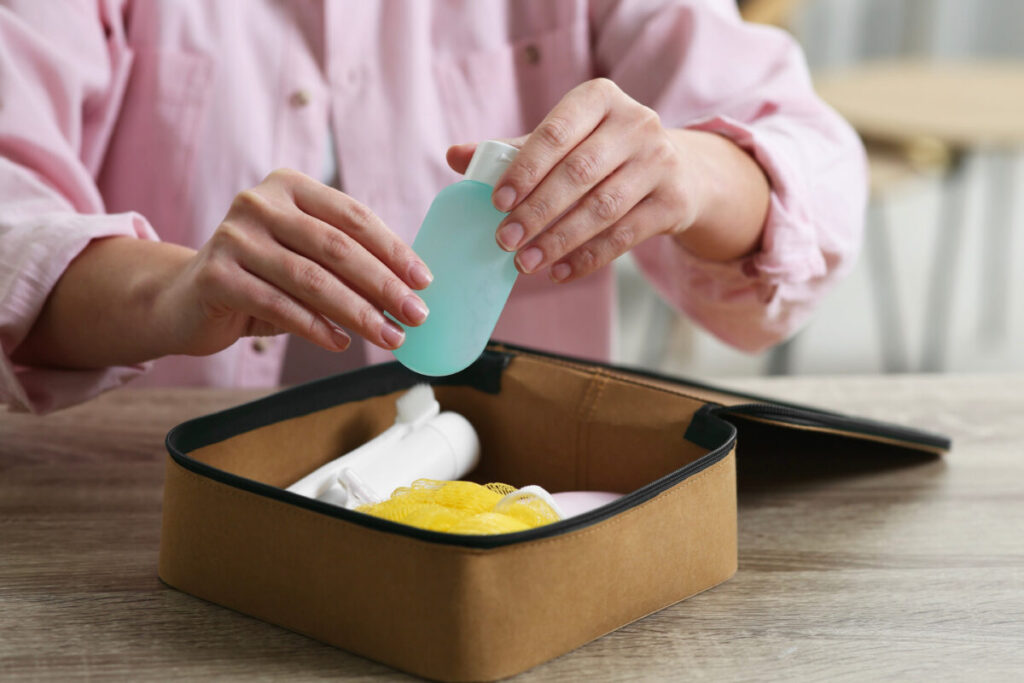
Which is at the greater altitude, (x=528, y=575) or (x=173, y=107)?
(x=173, y=107)

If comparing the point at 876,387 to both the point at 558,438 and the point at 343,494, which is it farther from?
the point at 343,494

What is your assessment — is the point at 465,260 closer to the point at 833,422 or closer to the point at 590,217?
the point at 590,217

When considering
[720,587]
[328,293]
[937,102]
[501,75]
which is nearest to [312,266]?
[328,293]

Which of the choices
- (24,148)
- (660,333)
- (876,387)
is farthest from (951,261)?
(24,148)

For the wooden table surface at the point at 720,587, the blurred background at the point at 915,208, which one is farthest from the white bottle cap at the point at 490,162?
the blurred background at the point at 915,208

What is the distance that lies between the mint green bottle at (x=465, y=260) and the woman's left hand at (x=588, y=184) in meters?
0.01

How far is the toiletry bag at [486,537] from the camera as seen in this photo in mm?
451

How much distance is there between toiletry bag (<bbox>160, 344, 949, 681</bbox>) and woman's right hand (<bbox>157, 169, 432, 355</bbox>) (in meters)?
0.07

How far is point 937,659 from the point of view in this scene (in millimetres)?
498

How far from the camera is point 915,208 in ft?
12.0

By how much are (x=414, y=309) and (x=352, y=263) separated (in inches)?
1.6

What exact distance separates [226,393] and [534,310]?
13.2 inches

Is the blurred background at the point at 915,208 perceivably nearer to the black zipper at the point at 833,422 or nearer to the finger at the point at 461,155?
the black zipper at the point at 833,422

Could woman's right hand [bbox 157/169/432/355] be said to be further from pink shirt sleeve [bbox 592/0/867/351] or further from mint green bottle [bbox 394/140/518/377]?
pink shirt sleeve [bbox 592/0/867/351]
